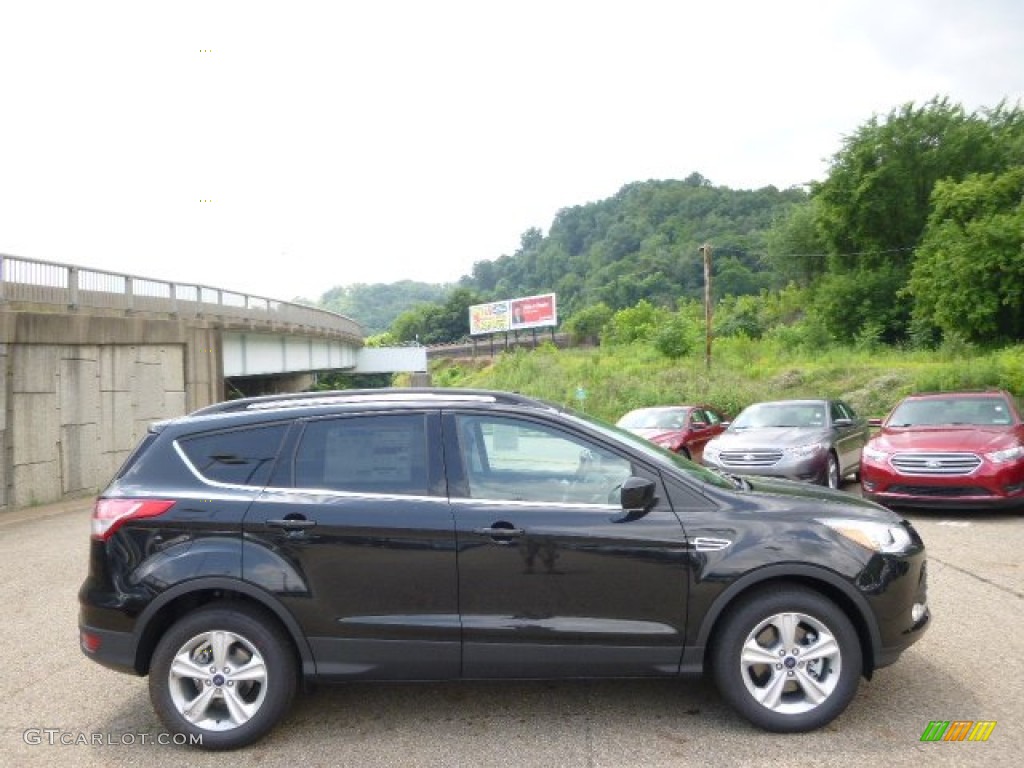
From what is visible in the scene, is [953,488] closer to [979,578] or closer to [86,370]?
[979,578]

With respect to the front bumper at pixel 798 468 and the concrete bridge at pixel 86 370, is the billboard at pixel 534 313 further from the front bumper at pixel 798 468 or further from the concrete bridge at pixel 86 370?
the front bumper at pixel 798 468

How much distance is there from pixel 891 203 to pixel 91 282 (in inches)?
1641

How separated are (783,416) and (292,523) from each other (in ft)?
35.4

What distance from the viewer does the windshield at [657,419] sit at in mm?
16469

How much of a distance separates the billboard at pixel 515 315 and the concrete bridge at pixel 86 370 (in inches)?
2836

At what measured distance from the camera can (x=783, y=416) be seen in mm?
13281

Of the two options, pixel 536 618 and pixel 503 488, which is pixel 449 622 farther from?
pixel 503 488

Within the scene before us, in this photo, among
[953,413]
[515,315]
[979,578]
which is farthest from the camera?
[515,315]

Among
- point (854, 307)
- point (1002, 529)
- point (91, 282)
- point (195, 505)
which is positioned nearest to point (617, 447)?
point (195, 505)

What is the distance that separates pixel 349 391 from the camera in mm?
4691

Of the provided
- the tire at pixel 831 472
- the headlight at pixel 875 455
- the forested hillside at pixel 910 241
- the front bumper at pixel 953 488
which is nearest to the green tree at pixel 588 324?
the forested hillside at pixel 910 241

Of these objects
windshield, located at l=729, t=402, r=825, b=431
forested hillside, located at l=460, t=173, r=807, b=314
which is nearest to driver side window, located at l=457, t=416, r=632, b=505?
windshield, located at l=729, t=402, r=825, b=431

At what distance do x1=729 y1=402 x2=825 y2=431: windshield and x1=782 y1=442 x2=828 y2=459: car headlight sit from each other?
1.19 m

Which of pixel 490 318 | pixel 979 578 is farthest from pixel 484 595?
pixel 490 318
